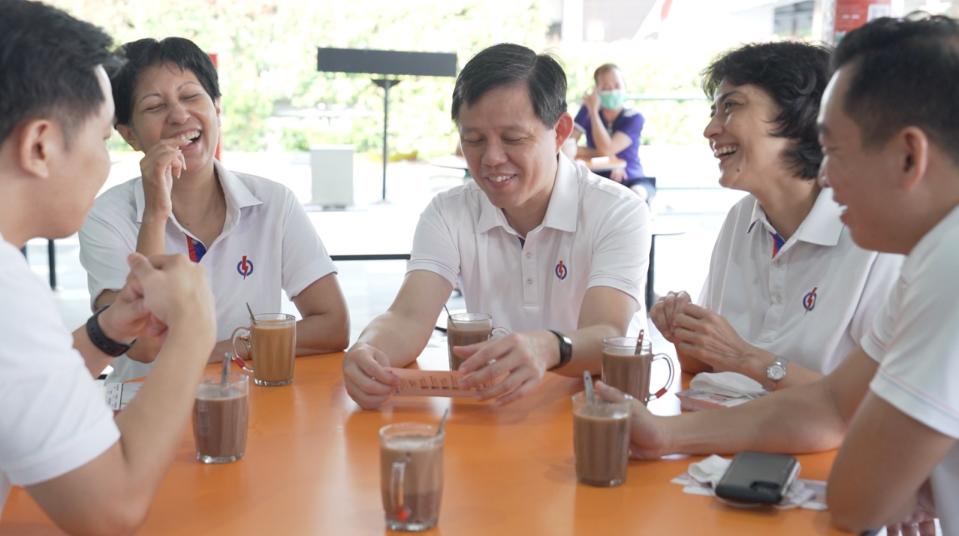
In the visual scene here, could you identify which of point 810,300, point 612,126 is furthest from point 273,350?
point 612,126

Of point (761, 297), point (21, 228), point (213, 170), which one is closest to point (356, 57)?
point (213, 170)

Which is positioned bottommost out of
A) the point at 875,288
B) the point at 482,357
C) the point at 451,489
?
the point at 451,489

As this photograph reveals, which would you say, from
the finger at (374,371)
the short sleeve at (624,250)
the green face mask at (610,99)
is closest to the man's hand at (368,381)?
the finger at (374,371)

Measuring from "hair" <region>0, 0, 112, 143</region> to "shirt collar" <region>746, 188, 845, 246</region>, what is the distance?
1.45 m

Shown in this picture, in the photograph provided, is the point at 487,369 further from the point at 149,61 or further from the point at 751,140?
the point at 149,61

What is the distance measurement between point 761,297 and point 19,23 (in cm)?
163

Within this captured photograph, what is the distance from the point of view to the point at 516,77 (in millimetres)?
2420

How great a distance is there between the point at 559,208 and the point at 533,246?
12 cm

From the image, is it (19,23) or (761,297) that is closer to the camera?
(19,23)

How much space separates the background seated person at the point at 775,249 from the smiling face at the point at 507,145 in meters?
0.40

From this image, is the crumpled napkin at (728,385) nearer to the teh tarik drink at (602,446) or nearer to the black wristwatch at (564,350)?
the black wristwatch at (564,350)

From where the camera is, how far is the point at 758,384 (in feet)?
6.48

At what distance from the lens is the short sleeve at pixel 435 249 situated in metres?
2.54

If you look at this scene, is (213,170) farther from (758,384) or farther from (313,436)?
(758,384)
